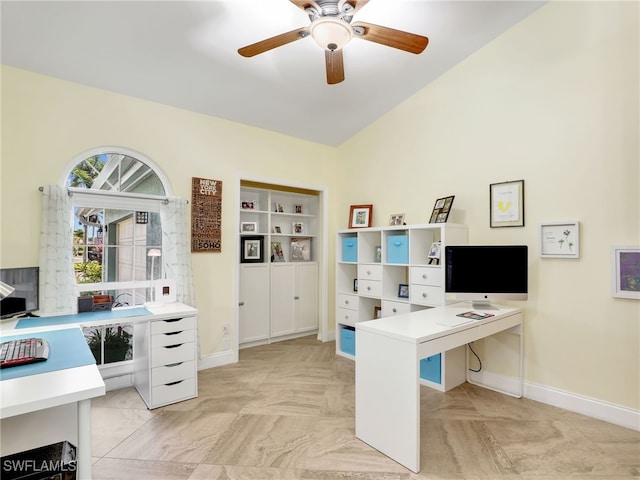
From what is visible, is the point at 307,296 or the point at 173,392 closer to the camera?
the point at 173,392

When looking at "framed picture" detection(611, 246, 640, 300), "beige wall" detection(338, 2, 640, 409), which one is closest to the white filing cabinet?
"beige wall" detection(338, 2, 640, 409)

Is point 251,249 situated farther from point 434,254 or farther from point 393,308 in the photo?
point 434,254

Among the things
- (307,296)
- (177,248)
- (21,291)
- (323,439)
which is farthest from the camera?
(307,296)

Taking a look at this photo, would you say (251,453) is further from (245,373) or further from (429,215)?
(429,215)

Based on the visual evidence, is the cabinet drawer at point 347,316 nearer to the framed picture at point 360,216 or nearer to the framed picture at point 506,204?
the framed picture at point 360,216

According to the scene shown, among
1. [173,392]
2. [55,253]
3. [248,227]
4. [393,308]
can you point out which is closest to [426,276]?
[393,308]

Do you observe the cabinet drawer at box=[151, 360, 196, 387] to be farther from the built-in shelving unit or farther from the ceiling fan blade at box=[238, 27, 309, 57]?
the ceiling fan blade at box=[238, 27, 309, 57]

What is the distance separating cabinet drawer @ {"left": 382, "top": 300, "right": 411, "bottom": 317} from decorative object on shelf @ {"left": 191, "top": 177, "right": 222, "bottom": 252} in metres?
1.85

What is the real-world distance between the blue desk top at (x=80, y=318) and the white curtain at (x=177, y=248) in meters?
0.47

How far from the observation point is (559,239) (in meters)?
2.67

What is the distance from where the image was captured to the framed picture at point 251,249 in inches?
166

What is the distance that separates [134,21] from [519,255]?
3.31 metres

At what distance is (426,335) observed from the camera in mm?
1973

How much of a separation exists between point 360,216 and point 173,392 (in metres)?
2.69
